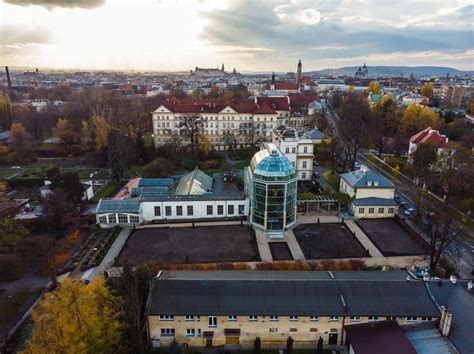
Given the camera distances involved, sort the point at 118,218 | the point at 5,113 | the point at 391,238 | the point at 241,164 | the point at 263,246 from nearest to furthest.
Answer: the point at 263,246
the point at 391,238
the point at 118,218
the point at 241,164
the point at 5,113

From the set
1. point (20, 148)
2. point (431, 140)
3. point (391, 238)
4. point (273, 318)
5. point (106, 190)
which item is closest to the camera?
point (273, 318)

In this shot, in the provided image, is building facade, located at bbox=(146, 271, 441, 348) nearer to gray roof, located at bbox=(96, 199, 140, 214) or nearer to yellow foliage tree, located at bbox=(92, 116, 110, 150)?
gray roof, located at bbox=(96, 199, 140, 214)

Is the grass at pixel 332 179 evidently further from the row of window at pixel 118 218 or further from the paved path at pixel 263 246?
the row of window at pixel 118 218

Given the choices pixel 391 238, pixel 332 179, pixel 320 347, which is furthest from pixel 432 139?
pixel 320 347

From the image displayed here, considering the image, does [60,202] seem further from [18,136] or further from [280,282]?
[18,136]

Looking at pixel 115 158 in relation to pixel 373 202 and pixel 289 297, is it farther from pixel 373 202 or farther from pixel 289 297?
pixel 289 297

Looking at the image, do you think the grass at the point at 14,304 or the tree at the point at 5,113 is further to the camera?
the tree at the point at 5,113

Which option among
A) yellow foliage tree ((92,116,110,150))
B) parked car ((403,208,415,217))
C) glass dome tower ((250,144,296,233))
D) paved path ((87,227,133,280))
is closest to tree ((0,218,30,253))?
paved path ((87,227,133,280))

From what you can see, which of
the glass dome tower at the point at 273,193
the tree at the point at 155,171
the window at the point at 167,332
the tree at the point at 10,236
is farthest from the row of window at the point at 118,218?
the window at the point at 167,332
